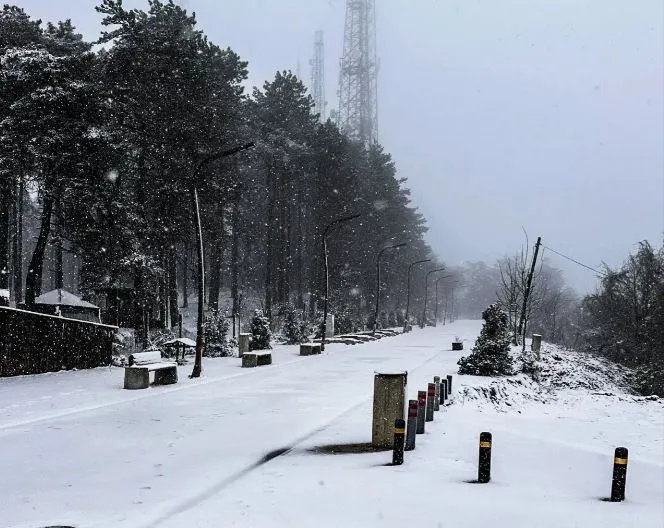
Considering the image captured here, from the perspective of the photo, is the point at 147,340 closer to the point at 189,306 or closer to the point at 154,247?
the point at 154,247

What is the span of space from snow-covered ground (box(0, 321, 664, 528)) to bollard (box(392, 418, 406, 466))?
0.22 m

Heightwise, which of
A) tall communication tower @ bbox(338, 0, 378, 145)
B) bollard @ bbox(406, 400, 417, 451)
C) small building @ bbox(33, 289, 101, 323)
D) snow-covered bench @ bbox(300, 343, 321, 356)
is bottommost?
snow-covered bench @ bbox(300, 343, 321, 356)

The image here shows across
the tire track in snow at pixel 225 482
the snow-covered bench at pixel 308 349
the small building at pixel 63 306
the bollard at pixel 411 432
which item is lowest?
the snow-covered bench at pixel 308 349

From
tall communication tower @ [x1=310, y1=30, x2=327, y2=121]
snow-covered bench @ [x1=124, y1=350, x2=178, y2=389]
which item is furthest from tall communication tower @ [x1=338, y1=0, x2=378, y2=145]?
snow-covered bench @ [x1=124, y1=350, x2=178, y2=389]

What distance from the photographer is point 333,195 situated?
59.2 m

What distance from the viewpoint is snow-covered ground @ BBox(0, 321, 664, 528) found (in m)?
6.59

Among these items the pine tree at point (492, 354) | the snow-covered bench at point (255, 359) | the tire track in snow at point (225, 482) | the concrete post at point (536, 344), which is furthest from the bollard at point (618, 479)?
the concrete post at point (536, 344)

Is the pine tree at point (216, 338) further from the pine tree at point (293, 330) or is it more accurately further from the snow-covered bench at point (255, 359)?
the pine tree at point (293, 330)

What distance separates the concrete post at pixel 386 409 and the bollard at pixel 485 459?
6.18ft

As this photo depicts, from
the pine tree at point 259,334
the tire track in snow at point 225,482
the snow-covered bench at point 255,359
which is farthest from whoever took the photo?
the pine tree at point 259,334

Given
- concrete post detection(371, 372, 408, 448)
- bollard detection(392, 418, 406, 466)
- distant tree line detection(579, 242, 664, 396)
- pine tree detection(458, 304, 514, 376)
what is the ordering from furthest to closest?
distant tree line detection(579, 242, 664, 396) < pine tree detection(458, 304, 514, 376) < concrete post detection(371, 372, 408, 448) < bollard detection(392, 418, 406, 466)

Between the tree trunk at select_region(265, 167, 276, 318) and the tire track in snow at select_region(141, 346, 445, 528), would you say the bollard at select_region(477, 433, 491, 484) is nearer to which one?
the tire track in snow at select_region(141, 346, 445, 528)

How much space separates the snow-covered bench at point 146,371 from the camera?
16.0 meters

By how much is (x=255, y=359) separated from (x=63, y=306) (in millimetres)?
16268
